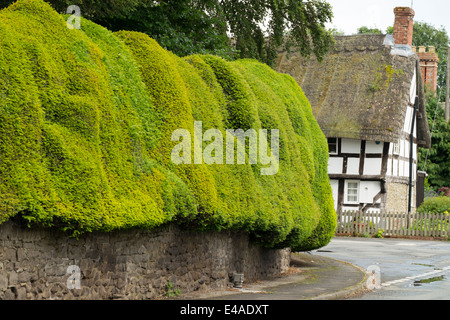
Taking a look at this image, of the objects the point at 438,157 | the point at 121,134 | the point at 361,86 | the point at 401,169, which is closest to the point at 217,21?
the point at 121,134

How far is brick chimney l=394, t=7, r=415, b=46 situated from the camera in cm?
3834

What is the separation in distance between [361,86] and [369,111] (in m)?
1.81

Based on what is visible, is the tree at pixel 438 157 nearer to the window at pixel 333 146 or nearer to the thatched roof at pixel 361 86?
the thatched roof at pixel 361 86

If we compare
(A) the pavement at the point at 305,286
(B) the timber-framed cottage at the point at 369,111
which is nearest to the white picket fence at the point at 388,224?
(B) the timber-framed cottage at the point at 369,111

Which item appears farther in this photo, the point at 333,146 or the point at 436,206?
the point at 436,206

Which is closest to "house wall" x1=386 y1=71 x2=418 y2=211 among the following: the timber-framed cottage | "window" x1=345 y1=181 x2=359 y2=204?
the timber-framed cottage

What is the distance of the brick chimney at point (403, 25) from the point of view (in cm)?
3834

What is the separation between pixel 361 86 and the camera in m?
36.1

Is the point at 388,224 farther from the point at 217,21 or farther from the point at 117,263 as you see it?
the point at 117,263

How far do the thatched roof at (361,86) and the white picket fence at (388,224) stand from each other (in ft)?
12.5

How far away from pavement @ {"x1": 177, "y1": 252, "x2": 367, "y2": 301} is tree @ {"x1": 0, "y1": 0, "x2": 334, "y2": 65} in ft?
19.4

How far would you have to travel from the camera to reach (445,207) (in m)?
35.5
